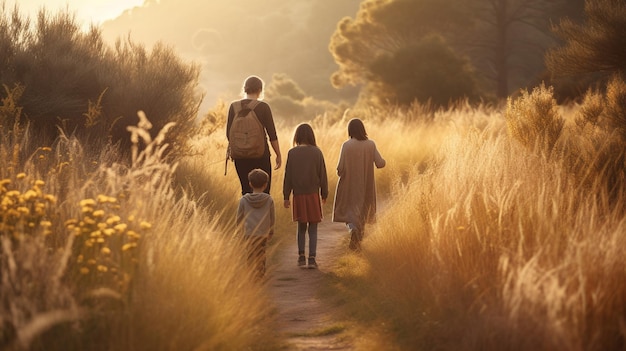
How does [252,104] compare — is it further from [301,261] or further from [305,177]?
[301,261]

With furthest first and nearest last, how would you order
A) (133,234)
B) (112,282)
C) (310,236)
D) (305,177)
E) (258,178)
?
(310,236), (305,177), (258,178), (112,282), (133,234)

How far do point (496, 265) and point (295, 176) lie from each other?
332 cm

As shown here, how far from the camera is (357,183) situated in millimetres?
8883

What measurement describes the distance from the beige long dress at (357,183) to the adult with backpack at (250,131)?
101cm

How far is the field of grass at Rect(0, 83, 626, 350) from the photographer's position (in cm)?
439

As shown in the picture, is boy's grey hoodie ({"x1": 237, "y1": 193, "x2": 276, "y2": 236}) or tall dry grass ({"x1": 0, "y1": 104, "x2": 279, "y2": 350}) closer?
tall dry grass ({"x1": 0, "y1": 104, "x2": 279, "y2": 350})

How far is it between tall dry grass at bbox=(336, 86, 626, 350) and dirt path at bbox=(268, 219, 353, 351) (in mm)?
276

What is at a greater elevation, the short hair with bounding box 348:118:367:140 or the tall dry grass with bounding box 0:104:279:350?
the short hair with bounding box 348:118:367:140

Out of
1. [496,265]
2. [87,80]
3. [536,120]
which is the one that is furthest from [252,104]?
[87,80]

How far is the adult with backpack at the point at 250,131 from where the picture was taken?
8062mm

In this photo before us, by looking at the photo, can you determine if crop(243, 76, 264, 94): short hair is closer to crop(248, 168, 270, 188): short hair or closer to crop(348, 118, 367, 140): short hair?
crop(248, 168, 270, 188): short hair

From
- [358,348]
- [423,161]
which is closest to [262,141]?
[358,348]

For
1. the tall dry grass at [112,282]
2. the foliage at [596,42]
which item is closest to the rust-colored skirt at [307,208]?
the tall dry grass at [112,282]

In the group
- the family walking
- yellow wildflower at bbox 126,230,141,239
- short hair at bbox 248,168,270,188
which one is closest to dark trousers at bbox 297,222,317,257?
the family walking
